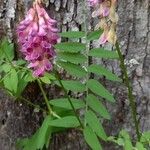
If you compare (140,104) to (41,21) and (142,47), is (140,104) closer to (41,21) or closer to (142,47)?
(142,47)

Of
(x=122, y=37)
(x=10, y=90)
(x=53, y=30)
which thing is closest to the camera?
(x=53, y=30)

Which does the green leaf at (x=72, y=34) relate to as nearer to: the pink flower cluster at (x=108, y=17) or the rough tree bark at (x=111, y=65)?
the rough tree bark at (x=111, y=65)

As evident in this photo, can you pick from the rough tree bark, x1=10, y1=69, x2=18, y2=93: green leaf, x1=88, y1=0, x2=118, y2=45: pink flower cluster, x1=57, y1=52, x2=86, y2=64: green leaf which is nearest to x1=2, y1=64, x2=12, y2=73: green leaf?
x1=10, y1=69, x2=18, y2=93: green leaf

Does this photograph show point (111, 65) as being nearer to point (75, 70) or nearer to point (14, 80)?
point (75, 70)

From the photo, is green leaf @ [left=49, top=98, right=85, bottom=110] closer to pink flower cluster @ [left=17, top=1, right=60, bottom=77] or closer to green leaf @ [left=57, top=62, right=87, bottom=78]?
green leaf @ [left=57, top=62, right=87, bottom=78]

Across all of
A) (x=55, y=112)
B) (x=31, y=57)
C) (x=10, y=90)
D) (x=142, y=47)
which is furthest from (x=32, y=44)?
(x=142, y=47)
